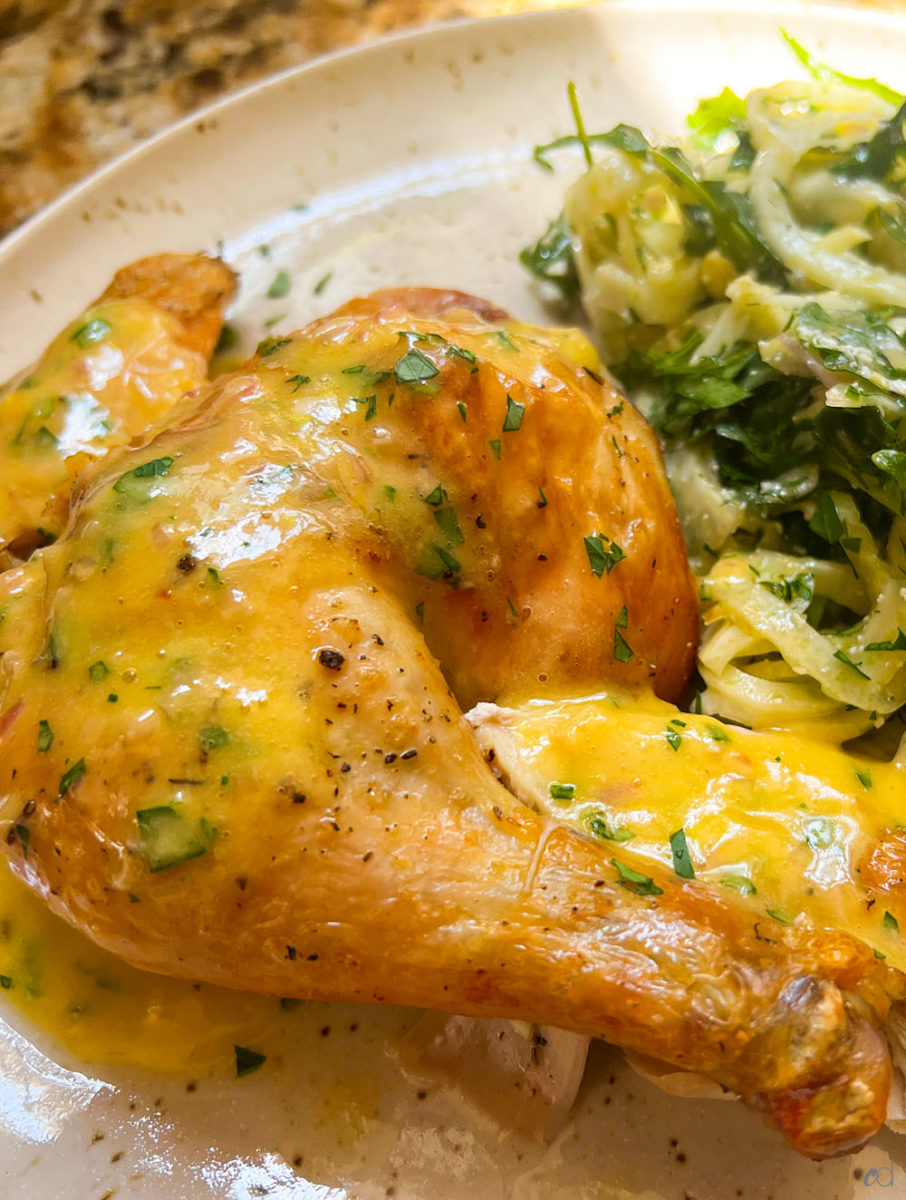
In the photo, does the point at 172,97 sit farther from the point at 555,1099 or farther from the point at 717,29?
the point at 555,1099

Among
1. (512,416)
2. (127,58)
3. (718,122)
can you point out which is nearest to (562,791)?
(512,416)

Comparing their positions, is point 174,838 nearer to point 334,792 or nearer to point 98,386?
point 334,792

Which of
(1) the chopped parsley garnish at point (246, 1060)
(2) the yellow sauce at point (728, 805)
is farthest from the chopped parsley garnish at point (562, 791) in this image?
(1) the chopped parsley garnish at point (246, 1060)

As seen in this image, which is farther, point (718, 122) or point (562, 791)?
point (718, 122)

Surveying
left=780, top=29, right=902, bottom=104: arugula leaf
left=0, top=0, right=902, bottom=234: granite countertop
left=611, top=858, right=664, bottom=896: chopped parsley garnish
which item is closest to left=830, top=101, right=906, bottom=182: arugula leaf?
left=780, top=29, right=902, bottom=104: arugula leaf

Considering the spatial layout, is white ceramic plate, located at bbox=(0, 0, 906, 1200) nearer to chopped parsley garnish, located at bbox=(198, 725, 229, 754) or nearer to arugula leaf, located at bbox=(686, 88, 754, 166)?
arugula leaf, located at bbox=(686, 88, 754, 166)

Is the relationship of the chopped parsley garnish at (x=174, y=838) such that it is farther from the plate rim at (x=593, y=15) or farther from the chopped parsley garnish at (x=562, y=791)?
the plate rim at (x=593, y=15)

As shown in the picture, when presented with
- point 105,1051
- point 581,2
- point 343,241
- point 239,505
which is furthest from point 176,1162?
point 581,2
